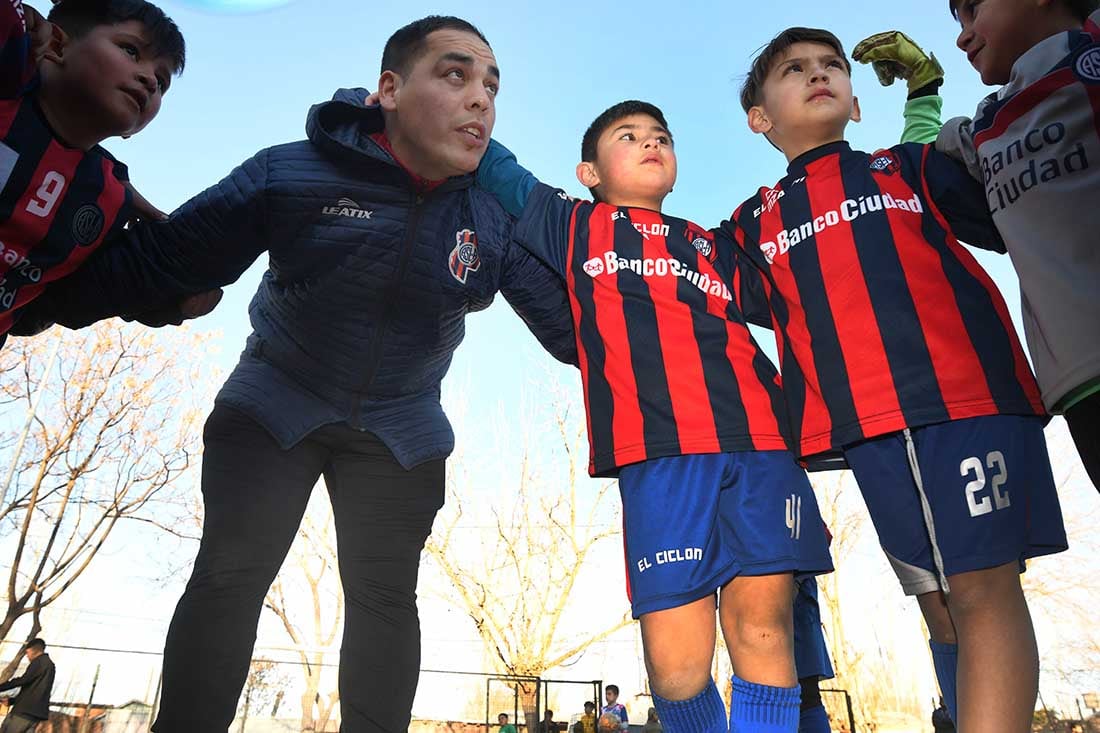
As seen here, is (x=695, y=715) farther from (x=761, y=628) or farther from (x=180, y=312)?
(x=180, y=312)

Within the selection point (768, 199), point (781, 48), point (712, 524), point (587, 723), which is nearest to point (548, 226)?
point (768, 199)

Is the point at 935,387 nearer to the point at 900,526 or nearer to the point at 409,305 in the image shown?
the point at 900,526

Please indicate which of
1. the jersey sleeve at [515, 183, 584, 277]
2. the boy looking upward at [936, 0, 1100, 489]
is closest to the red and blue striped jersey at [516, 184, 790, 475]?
the jersey sleeve at [515, 183, 584, 277]

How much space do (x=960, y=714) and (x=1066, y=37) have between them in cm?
141

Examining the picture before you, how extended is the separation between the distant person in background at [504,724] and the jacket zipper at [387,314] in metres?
9.57

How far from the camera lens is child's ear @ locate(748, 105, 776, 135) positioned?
236 cm

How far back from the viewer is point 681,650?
65.2 inches

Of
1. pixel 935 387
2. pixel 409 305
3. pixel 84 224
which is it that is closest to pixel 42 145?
pixel 84 224

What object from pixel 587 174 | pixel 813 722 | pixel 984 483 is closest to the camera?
pixel 984 483

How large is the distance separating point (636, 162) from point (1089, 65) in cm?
119

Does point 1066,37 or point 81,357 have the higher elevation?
point 81,357

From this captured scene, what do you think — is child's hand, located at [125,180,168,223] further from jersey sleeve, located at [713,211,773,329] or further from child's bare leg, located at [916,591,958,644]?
child's bare leg, located at [916,591,958,644]

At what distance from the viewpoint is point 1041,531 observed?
1.48m

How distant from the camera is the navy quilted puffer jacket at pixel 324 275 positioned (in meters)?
1.91
